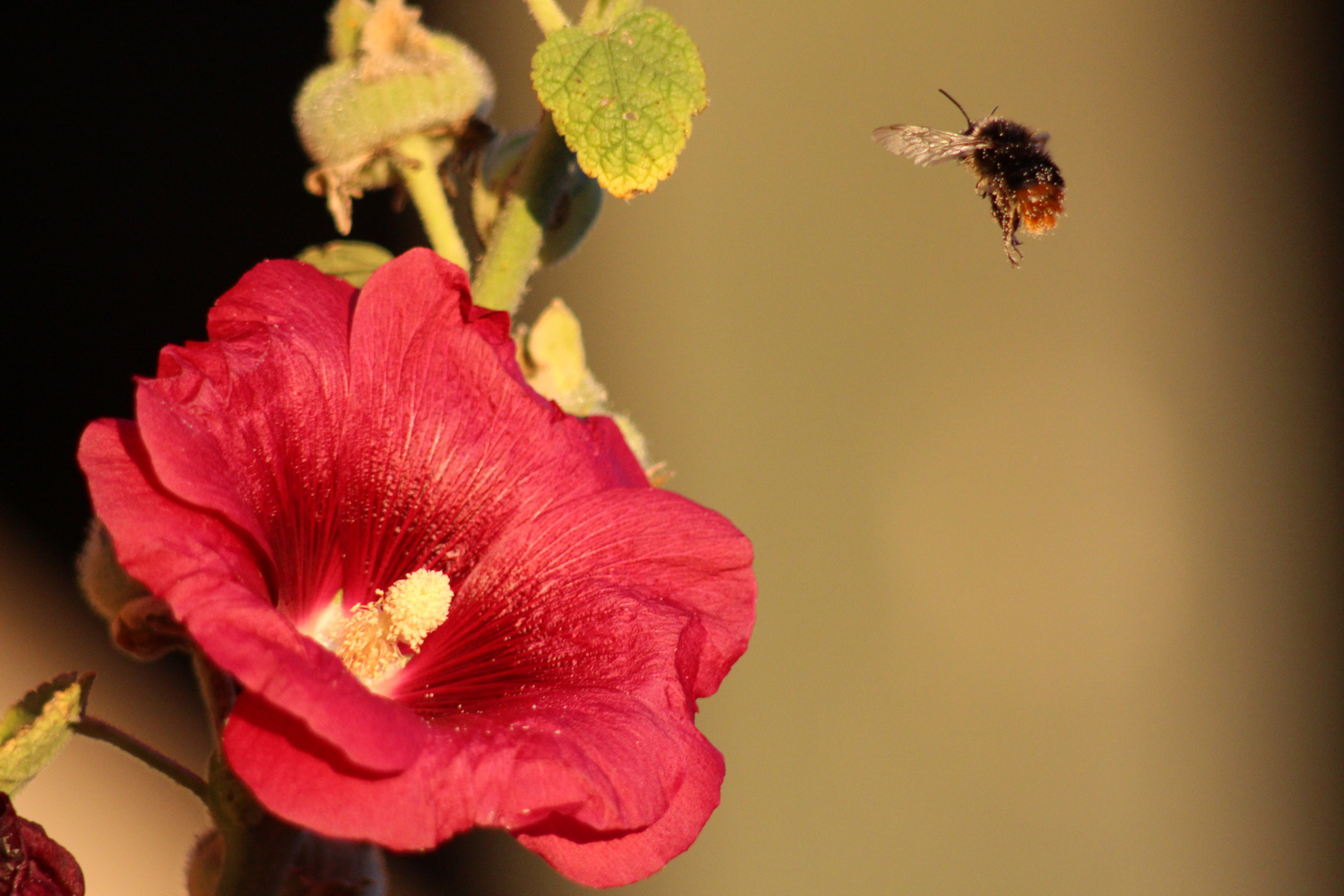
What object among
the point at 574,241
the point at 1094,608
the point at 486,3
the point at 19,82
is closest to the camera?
the point at 574,241

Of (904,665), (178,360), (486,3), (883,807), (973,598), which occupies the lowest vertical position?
(883,807)

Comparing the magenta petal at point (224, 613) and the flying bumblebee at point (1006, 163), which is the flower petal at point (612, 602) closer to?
the magenta petal at point (224, 613)

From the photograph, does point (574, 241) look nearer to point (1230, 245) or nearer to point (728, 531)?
point (728, 531)

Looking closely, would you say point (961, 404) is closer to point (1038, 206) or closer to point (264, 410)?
point (1038, 206)

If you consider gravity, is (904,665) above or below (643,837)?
below

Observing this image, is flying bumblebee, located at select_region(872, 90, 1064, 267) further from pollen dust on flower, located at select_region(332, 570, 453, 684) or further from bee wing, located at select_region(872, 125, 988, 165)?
pollen dust on flower, located at select_region(332, 570, 453, 684)

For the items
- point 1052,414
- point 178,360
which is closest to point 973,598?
point 1052,414

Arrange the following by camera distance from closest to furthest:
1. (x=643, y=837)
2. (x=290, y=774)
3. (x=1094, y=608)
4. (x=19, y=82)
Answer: (x=290, y=774)
(x=643, y=837)
(x=19, y=82)
(x=1094, y=608)

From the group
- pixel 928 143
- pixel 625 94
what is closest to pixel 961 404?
pixel 928 143
